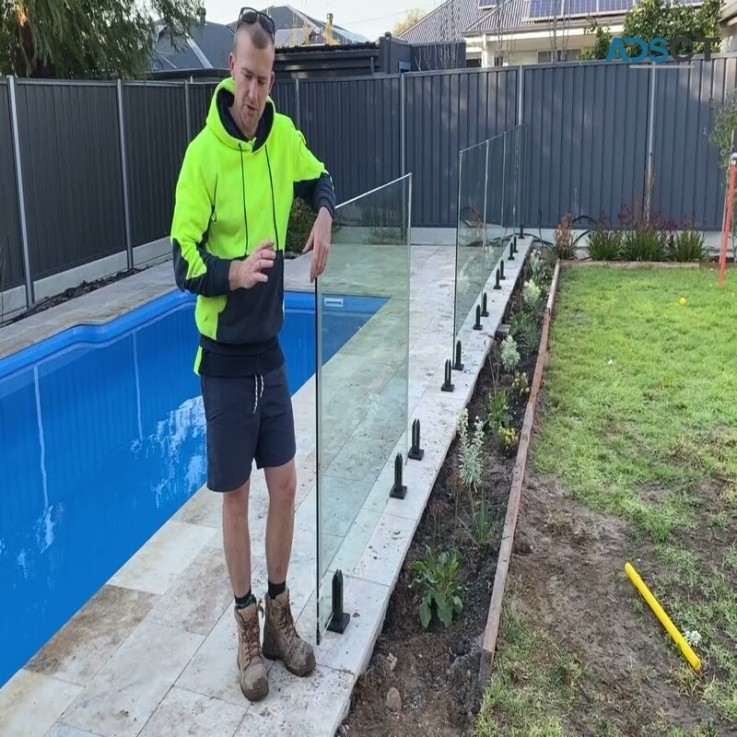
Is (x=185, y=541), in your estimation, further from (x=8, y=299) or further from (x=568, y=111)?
(x=568, y=111)

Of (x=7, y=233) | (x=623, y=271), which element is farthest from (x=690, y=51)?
(x=7, y=233)

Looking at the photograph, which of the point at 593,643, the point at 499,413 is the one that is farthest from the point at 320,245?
the point at 499,413

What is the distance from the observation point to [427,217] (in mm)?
10172

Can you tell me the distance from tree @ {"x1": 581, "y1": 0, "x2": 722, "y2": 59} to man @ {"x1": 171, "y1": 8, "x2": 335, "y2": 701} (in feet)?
45.5

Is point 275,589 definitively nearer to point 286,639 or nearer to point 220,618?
point 286,639

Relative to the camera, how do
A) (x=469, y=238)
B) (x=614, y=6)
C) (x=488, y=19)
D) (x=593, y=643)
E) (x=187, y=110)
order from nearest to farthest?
(x=593, y=643) < (x=469, y=238) < (x=187, y=110) < (x=614, y=6) < (x=488, y=19)

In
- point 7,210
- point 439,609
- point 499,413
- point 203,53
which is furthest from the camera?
point 203,53

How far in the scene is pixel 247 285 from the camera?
198 centimetres

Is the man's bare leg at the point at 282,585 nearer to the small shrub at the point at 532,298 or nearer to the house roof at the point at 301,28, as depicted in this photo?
the small shrub at the point at 532,298

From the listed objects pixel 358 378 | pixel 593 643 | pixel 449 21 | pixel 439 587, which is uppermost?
pixel 449 21

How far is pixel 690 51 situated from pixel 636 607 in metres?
8.28

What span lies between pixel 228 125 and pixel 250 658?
146cm

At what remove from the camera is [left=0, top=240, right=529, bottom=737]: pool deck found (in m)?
2.26

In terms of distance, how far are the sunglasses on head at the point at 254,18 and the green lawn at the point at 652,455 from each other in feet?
6.31
